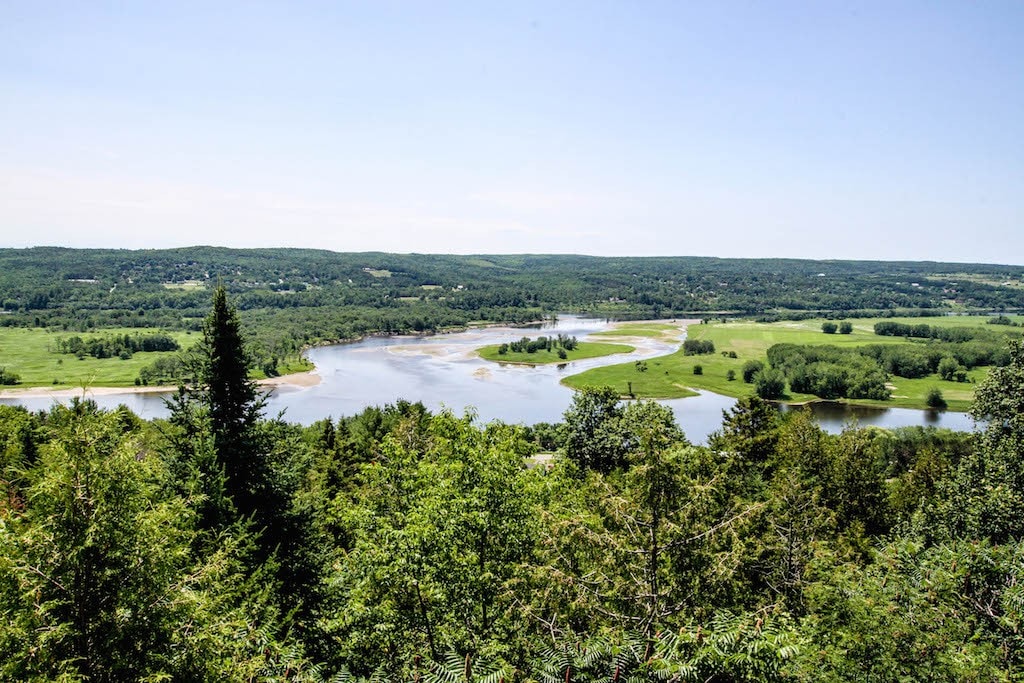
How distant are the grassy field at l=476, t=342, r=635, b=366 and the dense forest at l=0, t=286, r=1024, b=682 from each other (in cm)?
7449

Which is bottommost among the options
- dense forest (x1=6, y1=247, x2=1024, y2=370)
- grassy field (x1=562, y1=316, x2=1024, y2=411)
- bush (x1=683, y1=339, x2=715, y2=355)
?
grassy field (x1=562, y1=316, x2=1024, y2=411)

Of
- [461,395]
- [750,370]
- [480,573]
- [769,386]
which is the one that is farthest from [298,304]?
[480,573]

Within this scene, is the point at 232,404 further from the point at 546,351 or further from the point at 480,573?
the point at 546,351

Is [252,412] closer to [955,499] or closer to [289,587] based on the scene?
[289,587]

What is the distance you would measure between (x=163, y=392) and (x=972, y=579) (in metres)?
79.9

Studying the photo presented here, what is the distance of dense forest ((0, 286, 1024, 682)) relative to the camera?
18.2 feet

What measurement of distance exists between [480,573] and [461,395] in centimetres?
5724

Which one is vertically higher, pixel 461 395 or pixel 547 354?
pixel 547 354

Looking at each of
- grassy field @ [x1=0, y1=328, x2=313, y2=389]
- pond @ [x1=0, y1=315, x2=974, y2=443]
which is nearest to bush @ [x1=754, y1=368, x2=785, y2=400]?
pond @ [x1=0, y1=315, x2=974, y2=443]

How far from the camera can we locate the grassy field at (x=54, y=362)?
75875 millimetres

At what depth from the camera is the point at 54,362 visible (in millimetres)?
87438

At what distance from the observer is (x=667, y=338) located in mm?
116938

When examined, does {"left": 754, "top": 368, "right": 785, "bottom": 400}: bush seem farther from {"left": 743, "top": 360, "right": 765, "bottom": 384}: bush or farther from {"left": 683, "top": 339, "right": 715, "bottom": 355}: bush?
{"left": 683, "top": 339, "right": 715, "bottom": 355}: bush

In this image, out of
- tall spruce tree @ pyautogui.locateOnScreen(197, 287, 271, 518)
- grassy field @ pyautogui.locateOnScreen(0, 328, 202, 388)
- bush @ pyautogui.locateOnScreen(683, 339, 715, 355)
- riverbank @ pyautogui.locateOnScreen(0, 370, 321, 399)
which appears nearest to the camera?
tall spruce tree @ pyautogui.locateOnScreen(197, 287, 271, 518)
